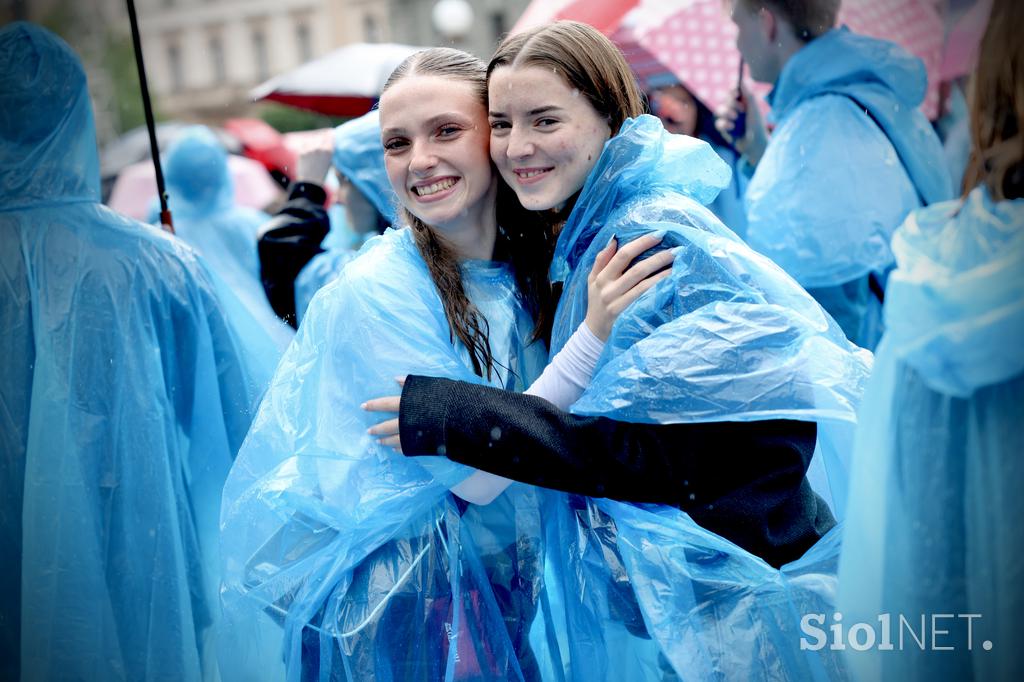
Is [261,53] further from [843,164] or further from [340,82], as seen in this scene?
[843,164]

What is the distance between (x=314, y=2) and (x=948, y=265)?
2582 centimetres

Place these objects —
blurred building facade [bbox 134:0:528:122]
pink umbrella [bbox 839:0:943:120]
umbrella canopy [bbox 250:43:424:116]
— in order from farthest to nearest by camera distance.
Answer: blurred building facade [bbox 134:0:528:122], umbrella canopy [bbox 250:43:424:116], pink umbrella [bbox 839:0:943:120]

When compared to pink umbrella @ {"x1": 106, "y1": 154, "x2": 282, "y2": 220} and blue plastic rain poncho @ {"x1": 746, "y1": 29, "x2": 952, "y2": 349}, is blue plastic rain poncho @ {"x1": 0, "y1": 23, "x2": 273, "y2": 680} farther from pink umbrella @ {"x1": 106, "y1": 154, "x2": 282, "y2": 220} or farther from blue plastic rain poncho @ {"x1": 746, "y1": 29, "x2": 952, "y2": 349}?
pink umbrella @ {"x1": 106, "y1": 154, "x2": 282, "y2": 220}

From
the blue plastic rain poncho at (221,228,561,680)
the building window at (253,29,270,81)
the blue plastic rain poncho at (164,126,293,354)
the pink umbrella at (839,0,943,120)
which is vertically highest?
the building window at (253,29,270,81)

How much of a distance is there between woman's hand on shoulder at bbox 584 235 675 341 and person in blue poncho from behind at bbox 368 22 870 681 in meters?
0.02

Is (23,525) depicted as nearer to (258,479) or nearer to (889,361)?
(258,479)

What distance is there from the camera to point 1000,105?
1.23 m

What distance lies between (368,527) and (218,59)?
25385 mm

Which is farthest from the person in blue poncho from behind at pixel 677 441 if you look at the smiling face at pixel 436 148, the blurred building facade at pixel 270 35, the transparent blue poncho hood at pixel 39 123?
the blurred building facade at pixel 270 35

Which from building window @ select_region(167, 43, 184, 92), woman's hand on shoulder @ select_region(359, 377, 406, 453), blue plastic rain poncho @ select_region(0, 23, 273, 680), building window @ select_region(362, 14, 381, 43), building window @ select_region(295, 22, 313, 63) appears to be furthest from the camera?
building window @ select_region(167, 43, 184, 92)

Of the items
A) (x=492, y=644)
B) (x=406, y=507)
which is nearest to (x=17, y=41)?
(x=406, y=507)

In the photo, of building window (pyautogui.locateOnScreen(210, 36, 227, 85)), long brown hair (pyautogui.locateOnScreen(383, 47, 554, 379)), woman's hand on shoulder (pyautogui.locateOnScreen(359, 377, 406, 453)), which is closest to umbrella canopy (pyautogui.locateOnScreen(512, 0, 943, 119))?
long brown hair (pyautogui.locateOnScreen(383, 47, 554, 379))

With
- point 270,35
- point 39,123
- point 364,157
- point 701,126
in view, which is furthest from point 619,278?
point 270,35

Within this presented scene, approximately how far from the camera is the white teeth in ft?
6.40
